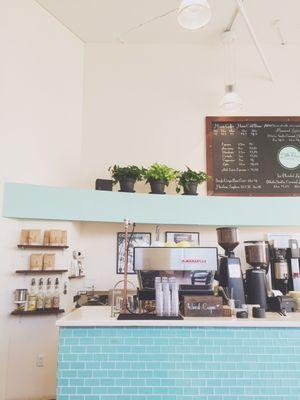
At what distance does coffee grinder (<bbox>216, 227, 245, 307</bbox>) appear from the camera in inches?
99.8

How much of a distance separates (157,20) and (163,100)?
0.99 metres

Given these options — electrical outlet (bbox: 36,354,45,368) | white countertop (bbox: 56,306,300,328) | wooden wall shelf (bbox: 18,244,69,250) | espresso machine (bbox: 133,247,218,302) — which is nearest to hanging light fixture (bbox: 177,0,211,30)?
espresso machine (bbox: 133,247,218,302)

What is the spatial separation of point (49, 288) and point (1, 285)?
476mm

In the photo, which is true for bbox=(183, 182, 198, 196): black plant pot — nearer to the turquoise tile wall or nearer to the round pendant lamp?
the round pendant lamp

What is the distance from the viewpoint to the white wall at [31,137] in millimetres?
3088

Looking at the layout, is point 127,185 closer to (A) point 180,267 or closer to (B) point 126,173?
(B) point 126,173

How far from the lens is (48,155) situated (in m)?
3.68

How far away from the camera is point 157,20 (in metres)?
4.11

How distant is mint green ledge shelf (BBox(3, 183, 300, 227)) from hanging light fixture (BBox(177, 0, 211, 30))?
183 centimetres

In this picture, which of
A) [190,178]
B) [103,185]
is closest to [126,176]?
[103,185]

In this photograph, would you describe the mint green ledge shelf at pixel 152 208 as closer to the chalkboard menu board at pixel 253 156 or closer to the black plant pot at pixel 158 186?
the black plant pot at pixel 158 186

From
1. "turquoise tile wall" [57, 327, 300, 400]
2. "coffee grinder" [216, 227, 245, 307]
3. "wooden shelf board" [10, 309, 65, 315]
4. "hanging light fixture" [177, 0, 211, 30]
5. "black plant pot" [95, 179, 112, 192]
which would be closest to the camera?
"turquoise tile wall" [57, 327, 300, 400]

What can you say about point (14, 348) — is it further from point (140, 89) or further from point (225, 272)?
point (140, 89)

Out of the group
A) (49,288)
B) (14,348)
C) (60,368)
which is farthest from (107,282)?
(60,368)
